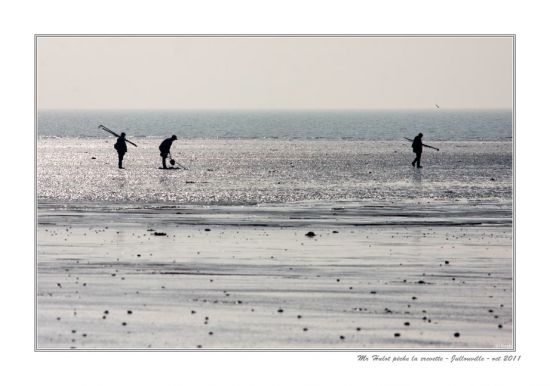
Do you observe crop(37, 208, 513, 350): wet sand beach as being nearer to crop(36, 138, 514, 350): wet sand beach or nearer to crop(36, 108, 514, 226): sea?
crop(36, 138, 514, 350): wet sand beach

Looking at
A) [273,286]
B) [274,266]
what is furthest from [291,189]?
[273,286]

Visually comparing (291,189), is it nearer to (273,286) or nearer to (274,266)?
(274,266)

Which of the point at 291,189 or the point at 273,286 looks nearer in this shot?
the point at 273,286

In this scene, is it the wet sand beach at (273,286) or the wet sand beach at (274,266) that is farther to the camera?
the wet sand beach at (274,266)

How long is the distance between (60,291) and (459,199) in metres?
16.9

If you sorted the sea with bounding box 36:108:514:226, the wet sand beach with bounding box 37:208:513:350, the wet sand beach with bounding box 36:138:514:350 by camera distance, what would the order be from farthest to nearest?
the sea with bounding box 36:108:514:226 → the wet sand beach with bounding box 36:138:514:350 → the wet sand beach with bounding box 37:208:513:350

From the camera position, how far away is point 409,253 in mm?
21219

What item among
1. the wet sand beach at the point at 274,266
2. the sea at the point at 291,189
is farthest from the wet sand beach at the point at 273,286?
the sea at the point at 291,189

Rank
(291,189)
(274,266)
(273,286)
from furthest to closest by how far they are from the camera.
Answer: (291,189)
(274,266)
(273,286)

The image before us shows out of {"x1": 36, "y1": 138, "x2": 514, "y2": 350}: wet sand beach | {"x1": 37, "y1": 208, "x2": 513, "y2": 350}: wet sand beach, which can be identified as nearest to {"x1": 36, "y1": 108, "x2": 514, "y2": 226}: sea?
{"x1": 36, "y1": 138, "x2": 514, "y2": 350}: wet sand beach

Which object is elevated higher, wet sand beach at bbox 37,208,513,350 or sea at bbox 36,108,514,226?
sea at bbox 36,108,514,226

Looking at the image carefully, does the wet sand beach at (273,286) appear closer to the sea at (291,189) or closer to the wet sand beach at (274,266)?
the wet sand beach at (274,266)
